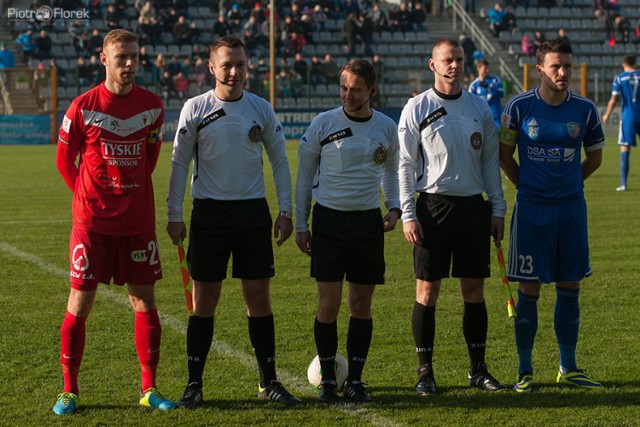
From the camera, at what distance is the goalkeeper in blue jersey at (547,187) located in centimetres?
583

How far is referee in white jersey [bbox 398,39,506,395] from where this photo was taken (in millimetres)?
5762

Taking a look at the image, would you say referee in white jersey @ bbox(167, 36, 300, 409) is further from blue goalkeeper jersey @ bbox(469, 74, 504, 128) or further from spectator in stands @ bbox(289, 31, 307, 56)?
spectator in stands @ bbox(289, 31, 307, 56)

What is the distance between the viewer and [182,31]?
33.3m

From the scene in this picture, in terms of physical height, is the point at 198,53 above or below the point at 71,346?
above

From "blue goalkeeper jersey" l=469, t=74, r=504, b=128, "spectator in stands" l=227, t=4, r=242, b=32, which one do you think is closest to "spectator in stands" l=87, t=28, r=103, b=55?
"spectator in stands" l=227, t=4, r=242, b=32

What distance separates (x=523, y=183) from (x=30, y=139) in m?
25.0

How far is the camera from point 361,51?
35.3m

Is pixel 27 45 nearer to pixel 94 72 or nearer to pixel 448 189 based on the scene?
pixel 94 72

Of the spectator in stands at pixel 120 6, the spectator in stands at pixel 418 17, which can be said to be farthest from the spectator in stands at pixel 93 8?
the spectator in stands at pixel 418 17

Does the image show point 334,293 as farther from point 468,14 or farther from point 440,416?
point 468,14

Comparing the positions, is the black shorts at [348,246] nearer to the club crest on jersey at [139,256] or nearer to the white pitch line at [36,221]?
the club crest on jersey at [139,256]

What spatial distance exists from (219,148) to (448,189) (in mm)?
1225

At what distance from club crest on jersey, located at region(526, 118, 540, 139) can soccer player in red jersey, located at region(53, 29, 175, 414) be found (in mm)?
1957

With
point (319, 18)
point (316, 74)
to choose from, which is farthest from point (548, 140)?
point (319, 18)
